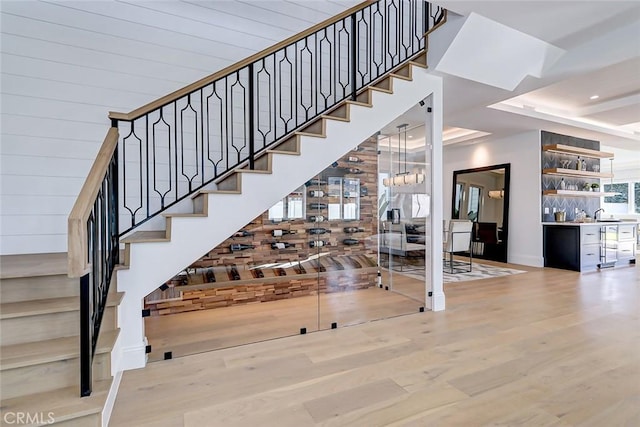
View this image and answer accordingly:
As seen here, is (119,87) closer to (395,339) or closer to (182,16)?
(182,16)

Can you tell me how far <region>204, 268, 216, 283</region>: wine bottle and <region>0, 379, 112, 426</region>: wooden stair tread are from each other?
214 centimetres

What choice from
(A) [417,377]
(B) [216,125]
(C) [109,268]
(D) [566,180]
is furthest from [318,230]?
(D) [566,180]

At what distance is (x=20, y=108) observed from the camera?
300cm

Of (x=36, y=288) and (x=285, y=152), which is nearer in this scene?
(x=36, y=288)

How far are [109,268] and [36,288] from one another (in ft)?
1.32

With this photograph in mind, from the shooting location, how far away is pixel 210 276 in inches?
151

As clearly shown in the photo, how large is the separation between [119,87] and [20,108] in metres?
0.86

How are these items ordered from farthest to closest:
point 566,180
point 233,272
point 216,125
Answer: point 566,180 < point 233,272 < point 216,125

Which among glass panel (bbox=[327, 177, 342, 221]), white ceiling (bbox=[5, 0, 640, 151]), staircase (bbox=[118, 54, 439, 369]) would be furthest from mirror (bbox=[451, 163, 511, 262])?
glass panel (bbox=[327, 177, 342, 221])

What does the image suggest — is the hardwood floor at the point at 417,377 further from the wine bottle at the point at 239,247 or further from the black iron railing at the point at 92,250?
the wine bottle at the point at 239,247

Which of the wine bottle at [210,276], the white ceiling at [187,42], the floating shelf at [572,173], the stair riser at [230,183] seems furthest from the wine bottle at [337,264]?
the floating shelf at [572,173]

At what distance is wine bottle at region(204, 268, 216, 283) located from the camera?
3.79 meters

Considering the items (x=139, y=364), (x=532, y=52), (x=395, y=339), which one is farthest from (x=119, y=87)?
(x=532, y=52)

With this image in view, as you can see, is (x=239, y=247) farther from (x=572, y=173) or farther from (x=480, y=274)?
(x=572, y=173)
